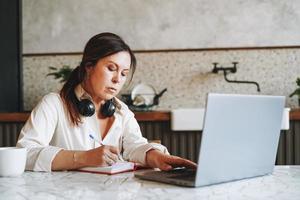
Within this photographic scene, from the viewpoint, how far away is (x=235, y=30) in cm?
369

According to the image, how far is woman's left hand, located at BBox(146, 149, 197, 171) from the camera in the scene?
1.39 metres

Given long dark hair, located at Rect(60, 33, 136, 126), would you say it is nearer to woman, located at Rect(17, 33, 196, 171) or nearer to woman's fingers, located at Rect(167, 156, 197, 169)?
woman, located at Rect(17, 33, 196, 171)

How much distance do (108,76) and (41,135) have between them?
1.26ft

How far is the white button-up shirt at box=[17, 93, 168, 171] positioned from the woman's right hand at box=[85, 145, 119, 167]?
19cm

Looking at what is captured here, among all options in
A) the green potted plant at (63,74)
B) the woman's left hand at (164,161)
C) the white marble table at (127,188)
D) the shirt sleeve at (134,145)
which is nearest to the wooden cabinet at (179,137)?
the green potted plant at (63,74)

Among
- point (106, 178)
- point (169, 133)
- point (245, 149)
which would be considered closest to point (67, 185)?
point (106, 178)

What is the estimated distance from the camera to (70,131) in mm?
1961

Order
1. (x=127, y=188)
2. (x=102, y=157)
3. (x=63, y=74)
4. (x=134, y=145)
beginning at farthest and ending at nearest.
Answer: (x=63, y=74), (x=134, y=145), (x=102, y=157), (x=127, y=188)

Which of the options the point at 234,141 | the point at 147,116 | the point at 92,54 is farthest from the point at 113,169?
the point at 147,116

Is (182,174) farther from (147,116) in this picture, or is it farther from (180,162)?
(147,116)

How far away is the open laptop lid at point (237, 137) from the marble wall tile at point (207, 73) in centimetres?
231

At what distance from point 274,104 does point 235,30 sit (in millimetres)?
2467

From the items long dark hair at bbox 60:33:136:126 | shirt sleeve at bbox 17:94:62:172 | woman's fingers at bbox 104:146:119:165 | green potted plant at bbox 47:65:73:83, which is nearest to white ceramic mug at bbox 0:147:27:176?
shirt sleeve at bbox 17:94:62:172

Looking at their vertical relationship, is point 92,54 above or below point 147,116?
above
